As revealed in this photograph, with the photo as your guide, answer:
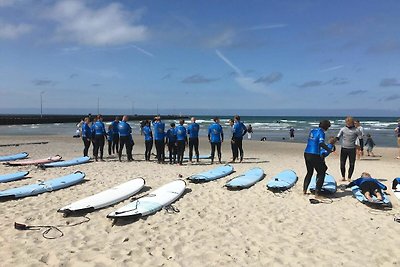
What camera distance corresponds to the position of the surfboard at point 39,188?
22.3 feet

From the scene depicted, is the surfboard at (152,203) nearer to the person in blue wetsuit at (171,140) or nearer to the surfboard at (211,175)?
the surfboard at (211,175)

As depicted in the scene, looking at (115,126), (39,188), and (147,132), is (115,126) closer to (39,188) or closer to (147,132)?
(147,132)

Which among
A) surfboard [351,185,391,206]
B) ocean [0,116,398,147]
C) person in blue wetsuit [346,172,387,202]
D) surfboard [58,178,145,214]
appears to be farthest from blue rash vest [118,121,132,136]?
ocean [0,116,398,147]

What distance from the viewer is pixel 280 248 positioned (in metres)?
4.73

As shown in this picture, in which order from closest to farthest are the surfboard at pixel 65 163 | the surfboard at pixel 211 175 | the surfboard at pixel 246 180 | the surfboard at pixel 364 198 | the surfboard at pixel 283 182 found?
the surfboard at pixel 364 198, the surfboard at pixel 283 182, the surfboard at pixel 246 180, the surfboard at pixel 211 175, the surfboard at pixel 65 163

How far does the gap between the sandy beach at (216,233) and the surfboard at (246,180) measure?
9.5 inches

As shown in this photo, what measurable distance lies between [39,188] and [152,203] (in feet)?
8.96

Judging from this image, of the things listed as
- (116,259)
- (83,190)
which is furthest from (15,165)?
(116,259)

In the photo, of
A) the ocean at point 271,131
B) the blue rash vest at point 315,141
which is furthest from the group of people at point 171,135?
the ocean at point 271,131

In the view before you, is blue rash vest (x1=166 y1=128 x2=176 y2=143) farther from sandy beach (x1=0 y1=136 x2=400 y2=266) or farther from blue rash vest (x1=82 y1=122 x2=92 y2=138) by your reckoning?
sandy beach (x1=0 y1=136 x2=400 y2=266)

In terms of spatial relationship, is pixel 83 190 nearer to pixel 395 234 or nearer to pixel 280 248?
pixel 280 248

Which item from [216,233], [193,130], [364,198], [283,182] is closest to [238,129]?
[193,130]

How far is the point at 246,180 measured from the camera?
8.75 meters

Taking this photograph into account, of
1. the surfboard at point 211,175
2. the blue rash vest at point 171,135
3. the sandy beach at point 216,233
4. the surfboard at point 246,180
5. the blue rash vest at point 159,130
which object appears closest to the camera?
the sandy beach at point 216,233
